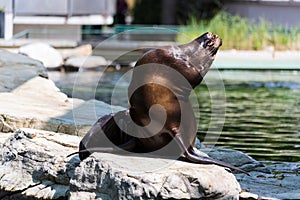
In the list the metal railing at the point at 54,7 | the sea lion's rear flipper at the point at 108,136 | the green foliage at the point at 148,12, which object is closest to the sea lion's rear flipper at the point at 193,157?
the sea lion's rear flipper at the point at 108,136

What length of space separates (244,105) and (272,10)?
11.3m

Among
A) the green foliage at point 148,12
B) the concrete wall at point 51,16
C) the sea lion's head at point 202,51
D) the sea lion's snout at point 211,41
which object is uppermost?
the sea lion's snout at point 211,41

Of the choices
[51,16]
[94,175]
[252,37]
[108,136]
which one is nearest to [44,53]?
[51,16]

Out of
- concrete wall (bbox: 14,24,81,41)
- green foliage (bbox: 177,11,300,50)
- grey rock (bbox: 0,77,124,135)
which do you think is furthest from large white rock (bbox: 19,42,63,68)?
grey rock (bbox: 0,77,124,135)

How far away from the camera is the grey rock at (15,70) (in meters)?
9.12

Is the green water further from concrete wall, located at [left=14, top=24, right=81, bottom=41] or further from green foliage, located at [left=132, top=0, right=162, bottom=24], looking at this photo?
green foliage, located at [left=132, top=0, right=162, bottom=24]

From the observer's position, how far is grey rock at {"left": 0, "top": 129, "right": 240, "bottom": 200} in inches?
200

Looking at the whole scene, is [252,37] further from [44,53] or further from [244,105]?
[244,105]

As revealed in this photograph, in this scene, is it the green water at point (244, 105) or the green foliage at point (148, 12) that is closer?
the green water at point (244, 105)

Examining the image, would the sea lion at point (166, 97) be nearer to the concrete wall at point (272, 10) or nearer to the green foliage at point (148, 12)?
the concrete wall at point (272, 10)

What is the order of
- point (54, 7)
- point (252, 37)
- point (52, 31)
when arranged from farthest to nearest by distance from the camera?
point (54, 7), point (52, 31), point (252, 37)

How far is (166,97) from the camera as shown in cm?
556

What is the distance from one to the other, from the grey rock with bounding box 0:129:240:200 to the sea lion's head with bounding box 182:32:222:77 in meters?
0.72

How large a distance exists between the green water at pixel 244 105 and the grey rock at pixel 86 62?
0.38 m
